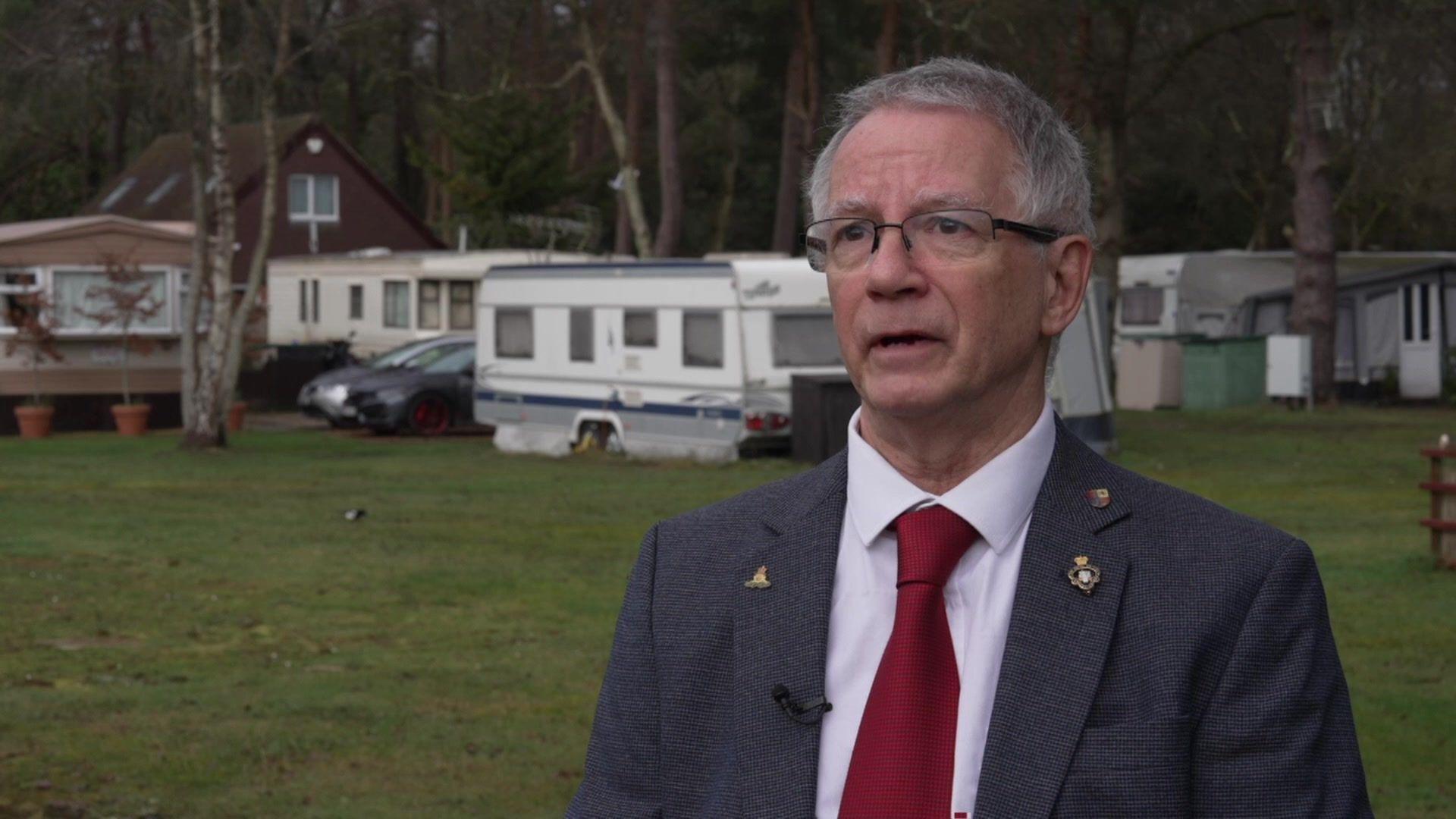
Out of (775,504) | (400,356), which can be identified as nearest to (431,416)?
(400,356)

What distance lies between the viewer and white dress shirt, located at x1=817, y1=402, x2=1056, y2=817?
2377 millimetres

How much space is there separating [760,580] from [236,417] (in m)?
30.4

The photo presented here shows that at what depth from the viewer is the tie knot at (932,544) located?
2.39 m

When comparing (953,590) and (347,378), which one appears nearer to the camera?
(953,590)

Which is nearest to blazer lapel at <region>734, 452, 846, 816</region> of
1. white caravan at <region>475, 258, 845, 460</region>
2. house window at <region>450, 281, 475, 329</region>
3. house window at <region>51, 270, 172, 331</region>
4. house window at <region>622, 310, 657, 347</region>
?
white caravan at <region>475, 258, 845, 460</region>

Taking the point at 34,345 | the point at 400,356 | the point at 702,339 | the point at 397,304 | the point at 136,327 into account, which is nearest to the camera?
the point at 702,339

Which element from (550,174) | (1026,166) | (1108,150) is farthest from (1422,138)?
(1026,166)

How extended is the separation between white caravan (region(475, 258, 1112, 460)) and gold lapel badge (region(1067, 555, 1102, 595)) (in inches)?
818

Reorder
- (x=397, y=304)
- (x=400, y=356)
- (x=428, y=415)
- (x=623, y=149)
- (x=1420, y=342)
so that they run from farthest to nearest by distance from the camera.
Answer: (x=397, y=304)
(x=623, y=149)
(x=1420, y=342)
(x=400, y=356)
(x=428, y=415)

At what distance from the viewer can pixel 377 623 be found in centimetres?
1228

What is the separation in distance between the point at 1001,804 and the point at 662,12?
36.9 m

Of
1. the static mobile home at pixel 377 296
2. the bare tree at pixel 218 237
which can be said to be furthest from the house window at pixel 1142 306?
the bare tree at pixel 218 237

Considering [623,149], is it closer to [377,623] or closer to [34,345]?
[34,345]

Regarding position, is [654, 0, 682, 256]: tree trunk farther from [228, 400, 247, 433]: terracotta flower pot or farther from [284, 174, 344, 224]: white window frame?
[284, 174, 344, 224]: white window frame
